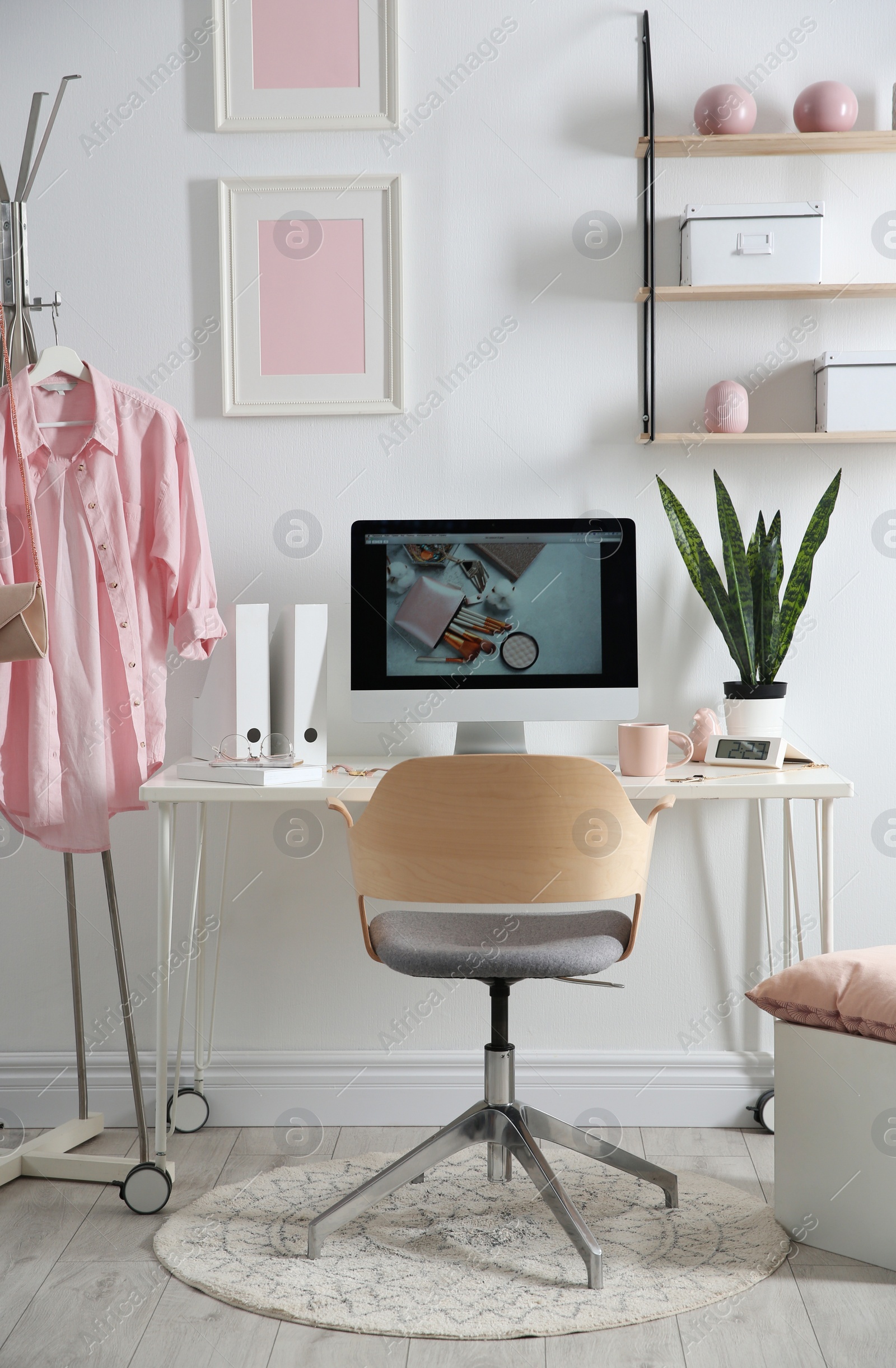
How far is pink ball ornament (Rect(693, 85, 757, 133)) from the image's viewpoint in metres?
2.38

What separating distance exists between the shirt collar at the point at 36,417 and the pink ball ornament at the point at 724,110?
1.36m

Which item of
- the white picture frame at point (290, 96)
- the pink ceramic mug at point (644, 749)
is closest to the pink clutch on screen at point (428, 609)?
the pink ceramic mug at point (644, 749)

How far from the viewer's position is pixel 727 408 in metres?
2.40

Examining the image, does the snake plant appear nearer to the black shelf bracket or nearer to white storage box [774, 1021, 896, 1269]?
the black shelf bracket

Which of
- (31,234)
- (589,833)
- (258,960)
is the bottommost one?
(258,960)

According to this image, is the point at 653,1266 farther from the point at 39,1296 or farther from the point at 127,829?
the point at 127,829

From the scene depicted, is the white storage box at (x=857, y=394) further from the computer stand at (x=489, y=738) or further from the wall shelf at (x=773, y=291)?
the computer stand at (x=489, y=738)

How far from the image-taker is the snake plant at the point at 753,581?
2.36m

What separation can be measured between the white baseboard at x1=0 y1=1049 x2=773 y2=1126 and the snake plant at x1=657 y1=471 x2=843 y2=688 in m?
0.89

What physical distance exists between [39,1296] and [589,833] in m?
1.14

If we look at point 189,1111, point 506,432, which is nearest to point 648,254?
point 506,432

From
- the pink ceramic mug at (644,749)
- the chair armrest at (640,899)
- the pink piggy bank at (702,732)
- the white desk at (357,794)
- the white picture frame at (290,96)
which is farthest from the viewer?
the white picture frame at (290,96)

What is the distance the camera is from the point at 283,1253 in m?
1.93

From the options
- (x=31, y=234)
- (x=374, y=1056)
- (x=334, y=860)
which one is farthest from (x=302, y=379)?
(x=374, y=1056)
